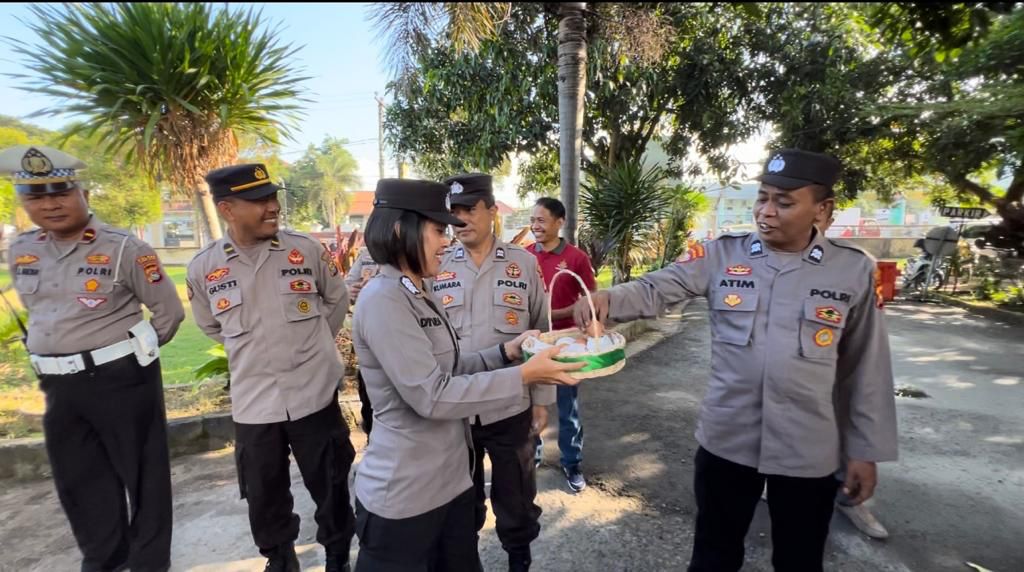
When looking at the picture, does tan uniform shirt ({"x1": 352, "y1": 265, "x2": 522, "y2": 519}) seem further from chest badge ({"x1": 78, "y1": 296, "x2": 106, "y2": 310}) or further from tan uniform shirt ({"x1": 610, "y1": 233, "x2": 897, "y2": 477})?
chest badge ({"x1": 78, "y1": 296, "x2": 106, "y2": 310})

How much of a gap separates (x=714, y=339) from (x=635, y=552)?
1.34 meters

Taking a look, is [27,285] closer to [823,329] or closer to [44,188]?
[44,188]

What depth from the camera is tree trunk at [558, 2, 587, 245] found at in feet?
16.6

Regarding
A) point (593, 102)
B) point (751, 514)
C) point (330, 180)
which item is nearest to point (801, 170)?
point (751, 514)

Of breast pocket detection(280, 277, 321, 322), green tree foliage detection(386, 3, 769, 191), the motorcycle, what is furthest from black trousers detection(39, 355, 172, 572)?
the motorcycle

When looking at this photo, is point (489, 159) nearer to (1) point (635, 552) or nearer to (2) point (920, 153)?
(1) point (635, 552)

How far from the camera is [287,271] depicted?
2.45 m

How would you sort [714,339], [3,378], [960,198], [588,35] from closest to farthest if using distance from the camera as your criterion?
[714,339]
[3,378]
[588,35]
[960,198]

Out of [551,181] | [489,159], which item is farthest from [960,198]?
[489,159]

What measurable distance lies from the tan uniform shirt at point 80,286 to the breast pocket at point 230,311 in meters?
0.50

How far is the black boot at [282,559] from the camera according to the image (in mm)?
2424

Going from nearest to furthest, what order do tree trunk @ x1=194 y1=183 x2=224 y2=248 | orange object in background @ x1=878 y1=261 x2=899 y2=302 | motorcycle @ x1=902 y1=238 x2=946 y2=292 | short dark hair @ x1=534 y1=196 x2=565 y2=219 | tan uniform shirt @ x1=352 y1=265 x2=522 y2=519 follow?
1. tan uniform shirt @ x1=352 y1=265 x2=522 y2=519
2. short dark hair @ x1=534 y1=196 x2=565 y2=219
3. orange object in background @ x1=878 y1=261 x2=899 y2=302
4. tree trunk @ x1=194 y1=183 x2=224 y2=248
5. motorcycle @ x1=902 y1=238 x2=946 y2=292

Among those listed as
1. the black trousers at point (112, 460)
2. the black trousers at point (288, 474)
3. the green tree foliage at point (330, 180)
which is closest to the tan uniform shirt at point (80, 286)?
the black trousers at point (112, 460)

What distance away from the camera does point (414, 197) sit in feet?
5.01
